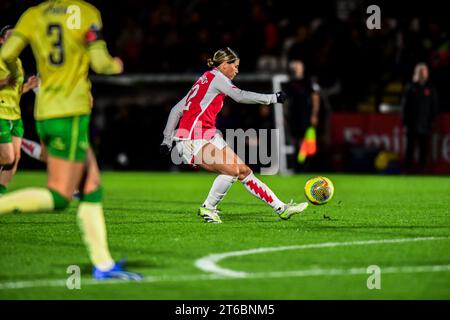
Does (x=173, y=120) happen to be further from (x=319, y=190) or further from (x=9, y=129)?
(x=9, y=129)

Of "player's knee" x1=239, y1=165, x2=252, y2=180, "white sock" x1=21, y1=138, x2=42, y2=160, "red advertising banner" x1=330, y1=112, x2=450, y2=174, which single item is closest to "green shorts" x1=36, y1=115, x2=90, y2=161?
"player's knee" x1=239, y1=165, x2=252, y2=180

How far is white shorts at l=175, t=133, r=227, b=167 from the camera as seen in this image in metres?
11.2

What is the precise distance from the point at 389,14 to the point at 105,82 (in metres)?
8.49

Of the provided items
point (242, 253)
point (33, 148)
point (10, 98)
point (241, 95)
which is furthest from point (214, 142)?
point (33, 148)

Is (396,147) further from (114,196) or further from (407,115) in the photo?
(114,196)

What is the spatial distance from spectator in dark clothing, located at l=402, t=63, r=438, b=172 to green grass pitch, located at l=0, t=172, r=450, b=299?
20.5 feet

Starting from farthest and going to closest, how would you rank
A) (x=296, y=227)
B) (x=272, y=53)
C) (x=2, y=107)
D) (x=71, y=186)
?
1. (x=272, y=53)
2. (x=2, y=107)
3. (x=296, y=227)
4. (x=71, y=186)

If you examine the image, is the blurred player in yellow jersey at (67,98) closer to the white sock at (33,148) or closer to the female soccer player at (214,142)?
the female soccer player at (214,142)

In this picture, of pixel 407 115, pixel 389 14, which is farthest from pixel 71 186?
pixel 389 14

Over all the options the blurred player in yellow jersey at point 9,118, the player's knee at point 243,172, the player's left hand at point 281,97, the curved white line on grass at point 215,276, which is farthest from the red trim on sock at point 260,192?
the curved white line on grass at point 215,276

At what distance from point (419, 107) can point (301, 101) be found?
8.79 feet

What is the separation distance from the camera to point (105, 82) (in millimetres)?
27516

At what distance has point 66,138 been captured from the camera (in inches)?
286

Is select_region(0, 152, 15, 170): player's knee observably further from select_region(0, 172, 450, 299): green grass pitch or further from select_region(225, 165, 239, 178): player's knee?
select_region(225, 165, 239, 178): player's knee
